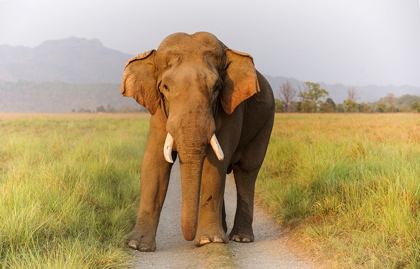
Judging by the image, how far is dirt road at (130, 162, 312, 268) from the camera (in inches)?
198

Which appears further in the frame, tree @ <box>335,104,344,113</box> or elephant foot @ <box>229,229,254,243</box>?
tree @ <box>335,104,344,113</box>

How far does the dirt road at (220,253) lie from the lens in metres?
5.04

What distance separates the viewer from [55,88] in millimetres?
153500

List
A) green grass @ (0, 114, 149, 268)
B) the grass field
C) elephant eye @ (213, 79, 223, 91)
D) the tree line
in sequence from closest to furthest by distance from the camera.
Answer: green grass @ (0, 114, 149, 268) → the grass field → elephant eye @ (213, 79, 223, 91) → the tree line

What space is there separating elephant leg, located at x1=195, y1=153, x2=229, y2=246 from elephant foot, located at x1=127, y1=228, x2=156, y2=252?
1.84 feet

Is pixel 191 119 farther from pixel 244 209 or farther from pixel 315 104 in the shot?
pixel 315 104

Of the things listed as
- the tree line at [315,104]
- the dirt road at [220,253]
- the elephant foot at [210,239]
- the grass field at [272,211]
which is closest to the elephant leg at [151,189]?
the dirt road at [220,253]

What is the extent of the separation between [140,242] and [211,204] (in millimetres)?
979

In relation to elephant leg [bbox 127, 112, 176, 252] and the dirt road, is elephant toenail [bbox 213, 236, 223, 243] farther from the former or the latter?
elephant leg [bbox 127, 112, 176, 252]

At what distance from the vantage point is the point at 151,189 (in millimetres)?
5492

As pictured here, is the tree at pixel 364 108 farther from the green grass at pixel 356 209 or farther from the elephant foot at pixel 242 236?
the elephant foot at pixel 242 236

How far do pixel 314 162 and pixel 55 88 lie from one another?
156 meters

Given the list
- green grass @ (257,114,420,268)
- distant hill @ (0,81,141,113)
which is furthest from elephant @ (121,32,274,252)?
distant hill @ (0,81,141,113)

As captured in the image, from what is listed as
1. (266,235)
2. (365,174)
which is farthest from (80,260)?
(365,174)
